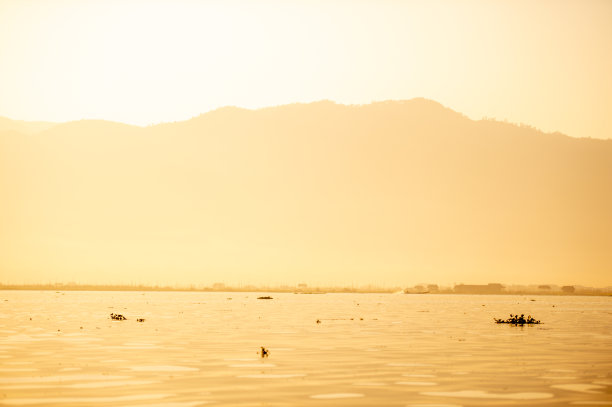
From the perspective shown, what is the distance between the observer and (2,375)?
30750 millimetres

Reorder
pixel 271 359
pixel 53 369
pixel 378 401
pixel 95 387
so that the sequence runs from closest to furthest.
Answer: pixel 378 401
pixel 95 387
pixel 53 369
pixel 271 359

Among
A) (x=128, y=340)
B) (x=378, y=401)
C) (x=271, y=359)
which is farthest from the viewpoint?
(x=128, y=340)

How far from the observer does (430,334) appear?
56.3 m

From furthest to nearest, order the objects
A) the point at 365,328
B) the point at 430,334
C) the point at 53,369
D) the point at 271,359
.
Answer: the point at 365,328 < the point at 430,334 < the point at 271,359 < the point at 53,369

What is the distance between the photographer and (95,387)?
91.0 feet

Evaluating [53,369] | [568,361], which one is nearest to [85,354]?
[53,369]

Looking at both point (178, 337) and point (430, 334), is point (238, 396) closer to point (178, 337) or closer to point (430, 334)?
point (178, 337)

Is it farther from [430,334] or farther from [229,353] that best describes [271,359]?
[430,334]

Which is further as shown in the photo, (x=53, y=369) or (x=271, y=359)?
(x=271, y=359)

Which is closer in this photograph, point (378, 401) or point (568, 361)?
point (378, 401)

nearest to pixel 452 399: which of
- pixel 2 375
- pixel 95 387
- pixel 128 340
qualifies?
pixel 95 387

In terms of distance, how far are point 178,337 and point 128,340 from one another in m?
3.79

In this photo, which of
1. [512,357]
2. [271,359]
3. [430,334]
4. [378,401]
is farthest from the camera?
[430,334]

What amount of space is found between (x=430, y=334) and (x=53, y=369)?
1189 inches
